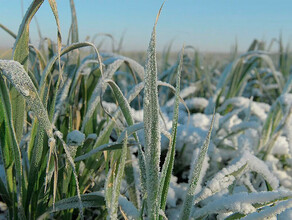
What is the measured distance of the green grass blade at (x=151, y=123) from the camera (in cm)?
50

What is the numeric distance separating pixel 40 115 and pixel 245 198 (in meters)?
→ 0.36

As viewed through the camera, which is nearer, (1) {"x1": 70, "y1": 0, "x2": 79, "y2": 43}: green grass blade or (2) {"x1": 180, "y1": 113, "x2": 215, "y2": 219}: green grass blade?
(2) {"x1": 180, "y1": 113, "x2": 215, "y2": 219}: green grass blade

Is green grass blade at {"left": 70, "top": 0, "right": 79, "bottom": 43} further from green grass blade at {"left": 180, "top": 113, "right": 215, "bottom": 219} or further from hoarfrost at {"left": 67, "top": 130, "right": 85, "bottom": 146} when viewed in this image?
green grass blade at {"left": 180, "top": 113, "right": 215, "bottom": 219}

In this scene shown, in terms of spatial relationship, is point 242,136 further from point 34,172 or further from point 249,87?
point 249,87

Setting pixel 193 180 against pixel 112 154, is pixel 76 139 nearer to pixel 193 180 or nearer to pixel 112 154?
pixel 112 154

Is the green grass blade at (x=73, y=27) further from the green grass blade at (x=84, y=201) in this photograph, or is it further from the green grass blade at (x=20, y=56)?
the green grass blade at (x=84, y=201)

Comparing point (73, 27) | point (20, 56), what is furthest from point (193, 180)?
point (73, 27)

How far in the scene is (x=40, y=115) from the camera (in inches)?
21.6

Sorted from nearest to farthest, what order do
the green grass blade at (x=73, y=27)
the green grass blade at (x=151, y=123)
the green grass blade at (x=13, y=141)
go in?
1. the green grass blade at (x=151, y=123)
2. the green grass blade at (x=13, y=141)
3. the green grass blade at (x=73, y=27)

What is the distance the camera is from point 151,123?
51 cm

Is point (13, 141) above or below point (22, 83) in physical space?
below

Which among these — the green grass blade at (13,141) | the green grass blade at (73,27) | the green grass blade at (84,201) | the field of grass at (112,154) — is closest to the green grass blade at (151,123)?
the field of grass at (112,154)

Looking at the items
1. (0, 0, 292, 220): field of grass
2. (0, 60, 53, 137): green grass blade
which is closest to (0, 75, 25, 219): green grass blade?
(0, 0, 292, 220): field of grass

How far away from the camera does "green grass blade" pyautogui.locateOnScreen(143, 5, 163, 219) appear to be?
1.64ft
